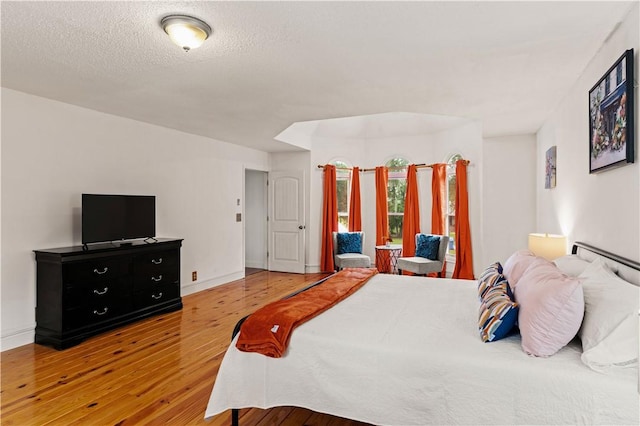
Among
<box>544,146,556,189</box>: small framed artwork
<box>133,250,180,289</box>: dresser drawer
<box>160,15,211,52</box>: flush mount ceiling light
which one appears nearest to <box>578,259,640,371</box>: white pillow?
<box>544,146,556,189</box>: small framed artwork

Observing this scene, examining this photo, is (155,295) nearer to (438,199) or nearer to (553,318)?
(553,318)

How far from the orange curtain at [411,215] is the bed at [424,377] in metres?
4.30

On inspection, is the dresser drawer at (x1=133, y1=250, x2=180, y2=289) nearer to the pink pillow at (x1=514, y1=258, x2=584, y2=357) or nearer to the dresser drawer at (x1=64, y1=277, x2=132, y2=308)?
the dresser drawer at (x1=64, y1=277, x2=132, y2=308)

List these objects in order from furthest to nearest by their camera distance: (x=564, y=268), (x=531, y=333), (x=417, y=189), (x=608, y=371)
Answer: (x=417, y=189) < (x=564, y=268) < (x=531, y=333) < (x=608, y=371)

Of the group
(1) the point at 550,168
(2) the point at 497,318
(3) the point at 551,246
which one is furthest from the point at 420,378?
(1) the point at 550,168

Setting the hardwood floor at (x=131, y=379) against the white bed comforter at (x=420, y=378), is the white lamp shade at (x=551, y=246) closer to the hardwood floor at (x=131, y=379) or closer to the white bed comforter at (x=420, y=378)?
the white bed comforter at (x=420, y=378)

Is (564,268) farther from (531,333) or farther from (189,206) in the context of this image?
(189,206)

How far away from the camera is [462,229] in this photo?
19.8 ft

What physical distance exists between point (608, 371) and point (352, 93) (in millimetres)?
2744

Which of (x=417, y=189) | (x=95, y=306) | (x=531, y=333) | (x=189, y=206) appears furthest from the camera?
(x=417, y=189)

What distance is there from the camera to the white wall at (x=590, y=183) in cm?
195

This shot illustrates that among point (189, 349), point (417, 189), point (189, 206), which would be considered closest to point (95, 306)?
point (189, 349)

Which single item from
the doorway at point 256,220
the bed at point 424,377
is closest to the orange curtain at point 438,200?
the doorway at point 256,220

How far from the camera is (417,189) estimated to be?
6.71 meters
